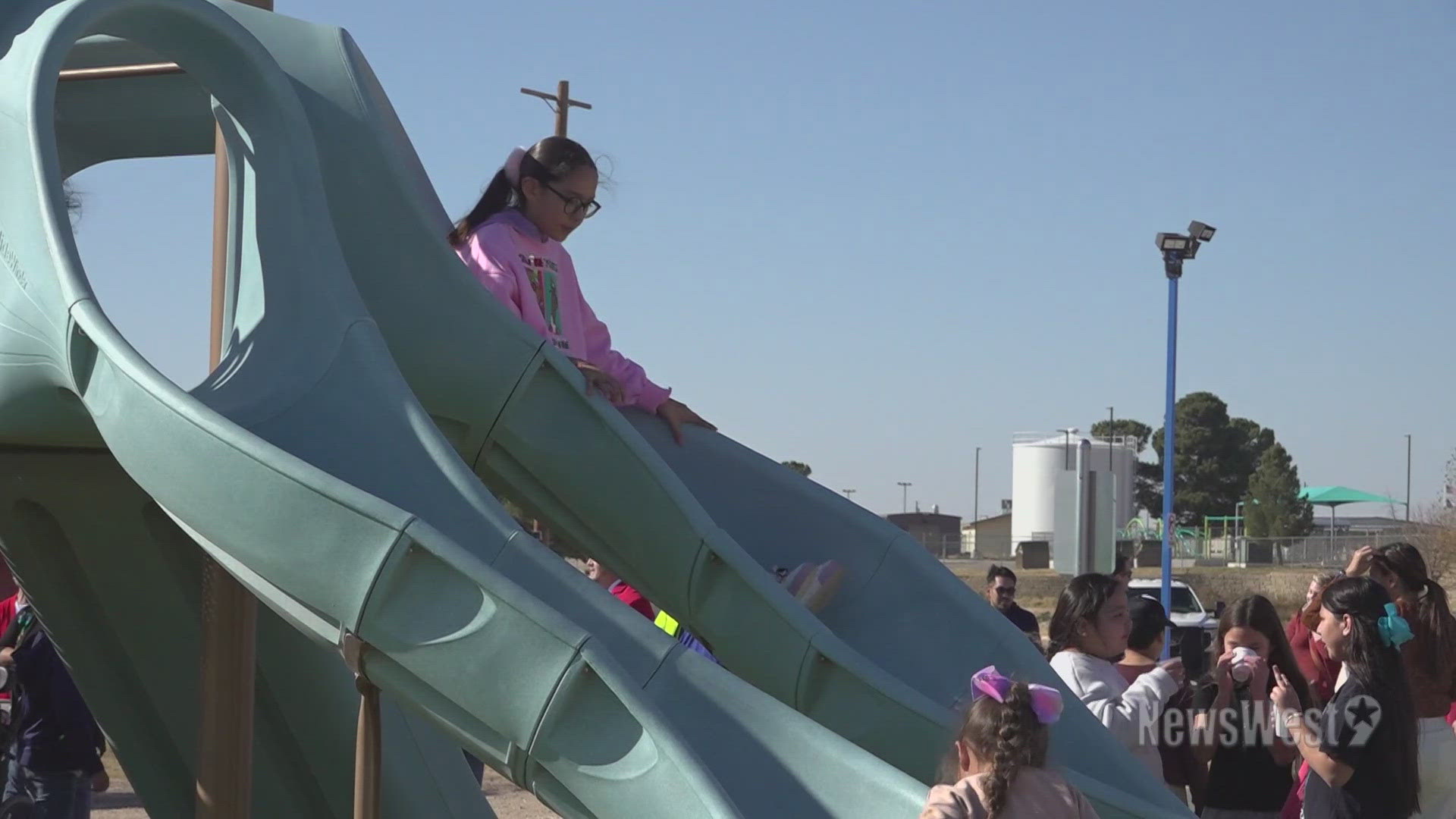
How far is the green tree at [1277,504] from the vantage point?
6812 centimetres

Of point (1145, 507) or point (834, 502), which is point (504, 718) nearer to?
point (834, 502)

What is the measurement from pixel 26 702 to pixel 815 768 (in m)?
4.60

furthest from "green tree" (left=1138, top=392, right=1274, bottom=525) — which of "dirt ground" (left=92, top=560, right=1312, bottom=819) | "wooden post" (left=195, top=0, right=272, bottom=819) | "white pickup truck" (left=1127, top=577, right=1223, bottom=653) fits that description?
"wooden post" (left=195, top=0, right=272, bottom=819)

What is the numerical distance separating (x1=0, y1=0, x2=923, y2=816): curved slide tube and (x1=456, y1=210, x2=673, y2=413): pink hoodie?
0.37m

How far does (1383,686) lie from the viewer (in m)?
5.24

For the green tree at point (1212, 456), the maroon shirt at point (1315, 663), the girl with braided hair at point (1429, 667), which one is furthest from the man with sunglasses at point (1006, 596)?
the green tree at point (1212, 456)

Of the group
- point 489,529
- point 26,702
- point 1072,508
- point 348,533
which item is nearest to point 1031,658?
point 489,529

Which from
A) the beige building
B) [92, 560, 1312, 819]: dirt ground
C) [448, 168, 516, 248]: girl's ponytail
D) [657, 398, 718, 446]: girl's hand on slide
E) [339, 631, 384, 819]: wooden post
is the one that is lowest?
the beige building

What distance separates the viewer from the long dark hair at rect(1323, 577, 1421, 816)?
5.21 meters

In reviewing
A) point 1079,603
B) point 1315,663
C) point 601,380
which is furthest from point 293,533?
point 1315,663

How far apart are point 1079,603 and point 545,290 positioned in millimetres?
2151

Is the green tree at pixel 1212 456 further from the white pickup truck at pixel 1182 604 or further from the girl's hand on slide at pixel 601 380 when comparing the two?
the girl's hand on slide at pixel 601 380

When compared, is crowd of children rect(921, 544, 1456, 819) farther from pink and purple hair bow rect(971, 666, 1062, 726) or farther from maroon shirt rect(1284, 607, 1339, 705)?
pink and purple hair bow rect(971, 666, 1062, 726)

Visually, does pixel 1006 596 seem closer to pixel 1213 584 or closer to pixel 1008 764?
pixel 1008 764
